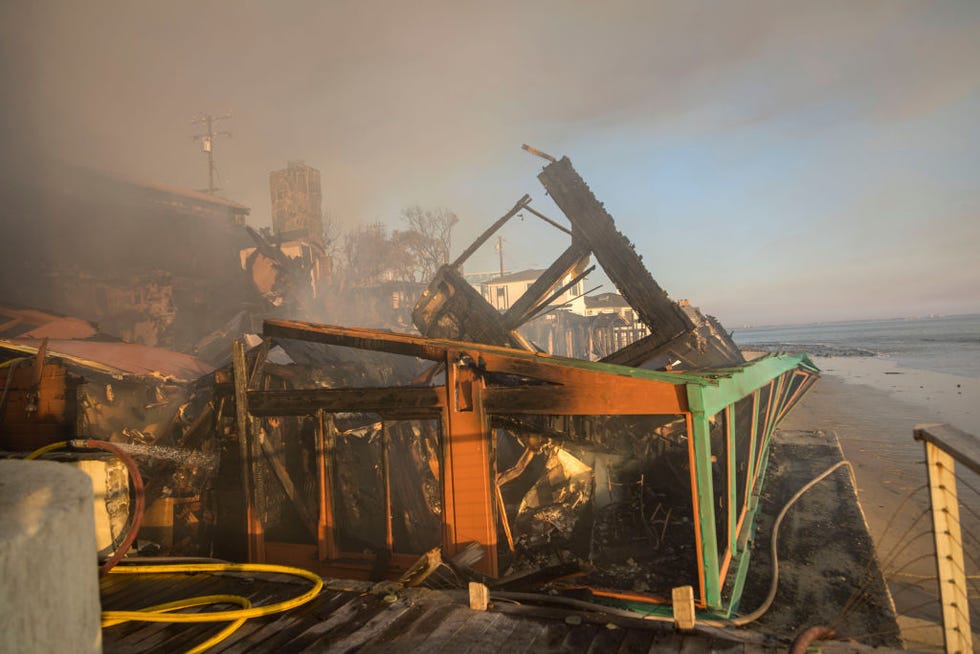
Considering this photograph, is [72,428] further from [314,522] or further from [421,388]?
[421,388]

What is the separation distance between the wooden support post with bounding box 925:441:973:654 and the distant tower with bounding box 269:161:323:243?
29.7 m

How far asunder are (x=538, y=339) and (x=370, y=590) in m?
28.8

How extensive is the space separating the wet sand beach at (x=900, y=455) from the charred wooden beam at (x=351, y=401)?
4.17m

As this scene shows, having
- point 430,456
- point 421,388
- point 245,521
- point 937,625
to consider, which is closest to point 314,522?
point 245,521

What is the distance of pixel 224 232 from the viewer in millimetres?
25734

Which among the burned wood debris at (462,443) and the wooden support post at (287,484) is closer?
the burned wood debris at (462,443)

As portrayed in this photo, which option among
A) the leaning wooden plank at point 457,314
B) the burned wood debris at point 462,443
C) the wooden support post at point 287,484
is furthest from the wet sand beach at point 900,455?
the wooden support post at point 287,484

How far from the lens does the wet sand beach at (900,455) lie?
249 inches

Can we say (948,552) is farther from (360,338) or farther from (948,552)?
(360,338)

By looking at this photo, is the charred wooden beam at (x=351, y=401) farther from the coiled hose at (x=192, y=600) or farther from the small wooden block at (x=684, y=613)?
the small wooden block at (x=684, y=613)

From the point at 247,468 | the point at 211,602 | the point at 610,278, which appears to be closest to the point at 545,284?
the point at 610,278

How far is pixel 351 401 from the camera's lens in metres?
5.72

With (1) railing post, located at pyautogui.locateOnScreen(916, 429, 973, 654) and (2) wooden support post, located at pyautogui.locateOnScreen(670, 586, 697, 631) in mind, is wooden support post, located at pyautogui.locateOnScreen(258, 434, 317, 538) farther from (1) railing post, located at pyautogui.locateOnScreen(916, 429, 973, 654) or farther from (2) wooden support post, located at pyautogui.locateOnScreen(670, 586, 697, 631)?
(1) railing post, located at pyautogui.locateOnScreen(916, 429, 973, 654)

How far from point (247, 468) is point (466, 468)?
3026 millimetres
